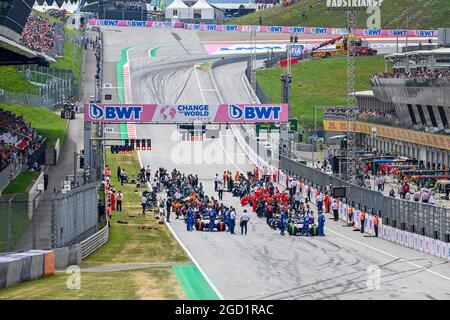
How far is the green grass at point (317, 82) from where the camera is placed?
121 metres

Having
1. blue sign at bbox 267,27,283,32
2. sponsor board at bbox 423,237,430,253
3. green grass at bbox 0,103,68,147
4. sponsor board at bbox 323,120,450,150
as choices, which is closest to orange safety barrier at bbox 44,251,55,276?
sponsor board at bbox 423,237,430,253

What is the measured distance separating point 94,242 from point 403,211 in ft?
38.9

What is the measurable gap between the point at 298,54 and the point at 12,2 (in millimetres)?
71516

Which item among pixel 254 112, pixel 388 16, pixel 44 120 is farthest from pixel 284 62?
pixel 254 112

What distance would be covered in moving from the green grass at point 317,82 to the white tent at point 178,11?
186 ft

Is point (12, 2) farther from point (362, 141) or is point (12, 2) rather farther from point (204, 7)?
point (204, 7)

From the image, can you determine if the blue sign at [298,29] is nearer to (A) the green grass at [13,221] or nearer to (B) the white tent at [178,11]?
(B) the white tent at [178,11]

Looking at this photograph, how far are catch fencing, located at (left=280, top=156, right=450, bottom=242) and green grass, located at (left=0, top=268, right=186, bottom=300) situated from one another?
1080 centimetres

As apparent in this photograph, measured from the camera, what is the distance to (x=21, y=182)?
202 ft

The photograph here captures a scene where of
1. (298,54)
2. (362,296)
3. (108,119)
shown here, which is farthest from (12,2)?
(298,54)

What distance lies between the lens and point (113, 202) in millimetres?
62125

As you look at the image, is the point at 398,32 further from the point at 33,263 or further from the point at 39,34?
the point at 33,263

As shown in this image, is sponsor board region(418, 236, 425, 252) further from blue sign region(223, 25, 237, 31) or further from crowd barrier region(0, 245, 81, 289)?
blue sign region(223, 25, 237, 31)

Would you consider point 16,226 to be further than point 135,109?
No
